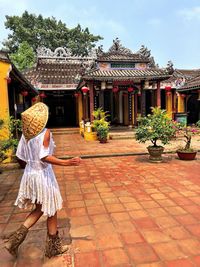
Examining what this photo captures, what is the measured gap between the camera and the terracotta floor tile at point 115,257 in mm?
2400

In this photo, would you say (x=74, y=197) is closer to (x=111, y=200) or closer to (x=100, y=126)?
(x=111, y=200)

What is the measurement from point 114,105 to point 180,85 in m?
4.93

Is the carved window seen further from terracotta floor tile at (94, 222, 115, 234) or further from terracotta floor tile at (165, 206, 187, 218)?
terracotta floor tile at (94, 222, 115, 234)

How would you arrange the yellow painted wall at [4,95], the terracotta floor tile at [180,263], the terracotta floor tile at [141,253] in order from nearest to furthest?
the terracotta floor tile at [180,263], the terracotta floor tile at [141,253], the yellow painted wall at [4,95]

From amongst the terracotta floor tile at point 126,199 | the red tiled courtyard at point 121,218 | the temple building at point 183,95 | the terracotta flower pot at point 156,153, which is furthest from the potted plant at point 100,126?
the terracotta floor tile at point 126,199

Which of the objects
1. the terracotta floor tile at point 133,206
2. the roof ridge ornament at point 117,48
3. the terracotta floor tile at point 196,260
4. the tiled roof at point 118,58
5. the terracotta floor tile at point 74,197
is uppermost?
the roof ridge ornament at point 117,48

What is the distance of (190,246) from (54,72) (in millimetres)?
16724

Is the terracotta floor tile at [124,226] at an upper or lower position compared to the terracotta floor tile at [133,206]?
lower

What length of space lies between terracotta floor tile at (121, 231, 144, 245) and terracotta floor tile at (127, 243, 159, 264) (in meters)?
0.08

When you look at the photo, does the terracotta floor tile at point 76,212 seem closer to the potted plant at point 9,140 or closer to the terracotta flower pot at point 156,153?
the potted plant at point 9,140

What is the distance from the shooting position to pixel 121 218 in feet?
11.2

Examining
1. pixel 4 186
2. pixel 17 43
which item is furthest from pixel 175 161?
pixel 17 43

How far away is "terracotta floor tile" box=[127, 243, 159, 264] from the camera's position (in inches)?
96.0

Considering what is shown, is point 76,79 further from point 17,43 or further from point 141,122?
point 17,43
